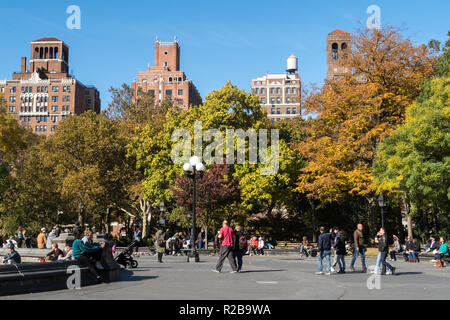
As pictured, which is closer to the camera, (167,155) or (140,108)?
(167,155)

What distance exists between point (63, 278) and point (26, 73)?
5628 inches

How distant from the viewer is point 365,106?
35.8 metres

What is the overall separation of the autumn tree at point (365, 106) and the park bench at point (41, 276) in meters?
23.8

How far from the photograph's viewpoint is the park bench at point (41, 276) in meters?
11.3

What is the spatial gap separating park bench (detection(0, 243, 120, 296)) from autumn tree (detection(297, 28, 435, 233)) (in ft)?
78.1

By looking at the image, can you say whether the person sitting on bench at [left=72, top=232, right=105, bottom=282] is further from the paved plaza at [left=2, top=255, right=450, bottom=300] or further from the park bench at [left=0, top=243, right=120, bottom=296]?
the paved plaza at [left=2, top=255, right=450, bottom=300]

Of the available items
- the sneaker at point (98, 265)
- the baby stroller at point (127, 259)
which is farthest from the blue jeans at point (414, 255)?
the sneaker at point (98, 265)

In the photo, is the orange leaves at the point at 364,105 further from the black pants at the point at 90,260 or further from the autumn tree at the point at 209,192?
the black pants at the point at 90,260

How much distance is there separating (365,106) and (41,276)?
93.0ft
